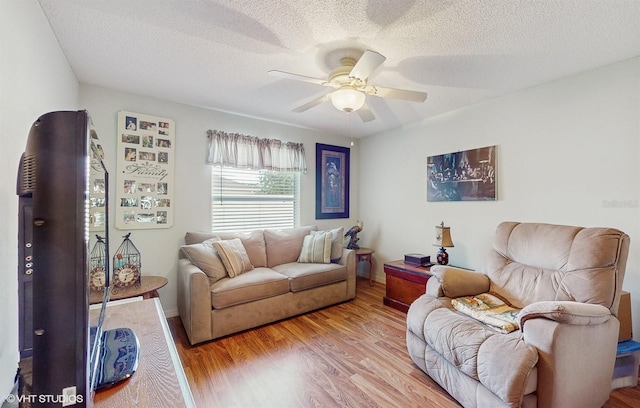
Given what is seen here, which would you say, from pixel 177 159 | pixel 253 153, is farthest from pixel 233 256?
pixel 253 153

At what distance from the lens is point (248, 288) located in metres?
2.57

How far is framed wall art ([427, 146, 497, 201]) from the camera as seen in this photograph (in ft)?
9.70

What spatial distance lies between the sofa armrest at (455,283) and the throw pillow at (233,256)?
1.80 metres

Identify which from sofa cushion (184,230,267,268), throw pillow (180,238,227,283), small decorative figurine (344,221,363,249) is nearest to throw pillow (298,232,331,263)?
sofa cushion (184,230,267,268)

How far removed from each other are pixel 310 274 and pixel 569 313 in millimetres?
2105

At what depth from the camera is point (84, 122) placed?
0.66 meters

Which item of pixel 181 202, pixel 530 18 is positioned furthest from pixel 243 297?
pixel 530 18

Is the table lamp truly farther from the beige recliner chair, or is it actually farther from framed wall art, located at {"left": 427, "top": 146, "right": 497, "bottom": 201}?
the beige recliner chair

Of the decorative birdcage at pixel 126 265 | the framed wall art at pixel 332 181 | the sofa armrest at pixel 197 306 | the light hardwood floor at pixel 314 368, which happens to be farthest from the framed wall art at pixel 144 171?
the framed wall art at pixel 332 181

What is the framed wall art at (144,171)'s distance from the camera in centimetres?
270

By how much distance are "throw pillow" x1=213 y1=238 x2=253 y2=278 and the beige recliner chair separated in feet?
5.59

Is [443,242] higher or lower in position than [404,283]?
higher

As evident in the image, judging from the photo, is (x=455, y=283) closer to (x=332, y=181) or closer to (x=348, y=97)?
(x=348, y=97)

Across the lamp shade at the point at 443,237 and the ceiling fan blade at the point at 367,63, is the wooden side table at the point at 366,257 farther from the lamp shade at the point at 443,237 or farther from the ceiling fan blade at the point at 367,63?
the ceiling fan blade at the point at 367,63
